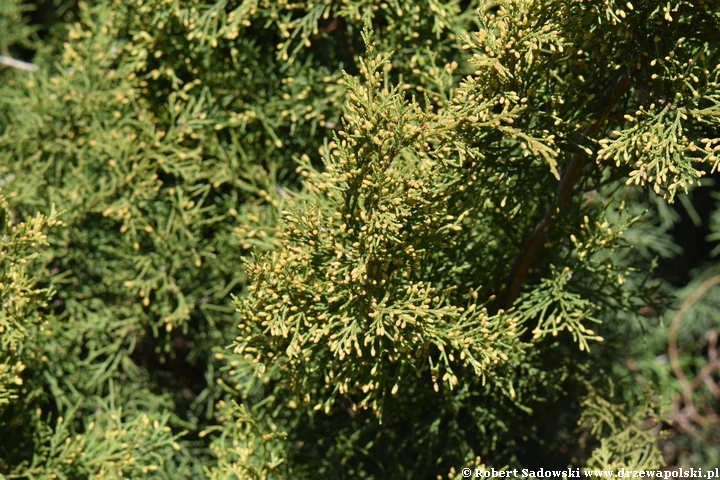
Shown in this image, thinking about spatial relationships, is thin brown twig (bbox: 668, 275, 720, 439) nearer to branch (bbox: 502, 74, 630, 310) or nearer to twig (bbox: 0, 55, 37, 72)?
branch (bbox: 502, 74, 630, 310)

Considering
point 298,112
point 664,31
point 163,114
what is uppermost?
point 664,31

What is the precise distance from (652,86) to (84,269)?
1.58 m

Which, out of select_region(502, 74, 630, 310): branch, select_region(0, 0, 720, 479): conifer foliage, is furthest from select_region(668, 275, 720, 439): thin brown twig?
select_region(502, 74, 630, 310): branch

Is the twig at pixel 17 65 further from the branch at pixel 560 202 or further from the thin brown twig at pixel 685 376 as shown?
the thin brown twig at pixel 685 376

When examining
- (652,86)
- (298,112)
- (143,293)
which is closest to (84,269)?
(143,293)

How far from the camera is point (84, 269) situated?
212 centimetres

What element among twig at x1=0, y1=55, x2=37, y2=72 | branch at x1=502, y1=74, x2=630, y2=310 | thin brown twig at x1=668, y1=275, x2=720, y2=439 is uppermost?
branch at x1=502, y1=74, x2=630, y2=310

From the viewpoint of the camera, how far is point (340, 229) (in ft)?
4.87

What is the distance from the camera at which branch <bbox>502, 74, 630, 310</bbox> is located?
4.95 feet

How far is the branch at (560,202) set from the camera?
151cm

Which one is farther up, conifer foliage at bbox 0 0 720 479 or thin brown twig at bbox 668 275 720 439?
conifer foliage at bbox 0 0 720 479

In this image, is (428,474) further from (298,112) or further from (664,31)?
(664,31)

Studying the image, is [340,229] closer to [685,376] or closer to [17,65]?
[17,65]

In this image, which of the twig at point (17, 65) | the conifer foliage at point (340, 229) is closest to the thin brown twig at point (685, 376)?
the conifer foliage at point (340, 229)
